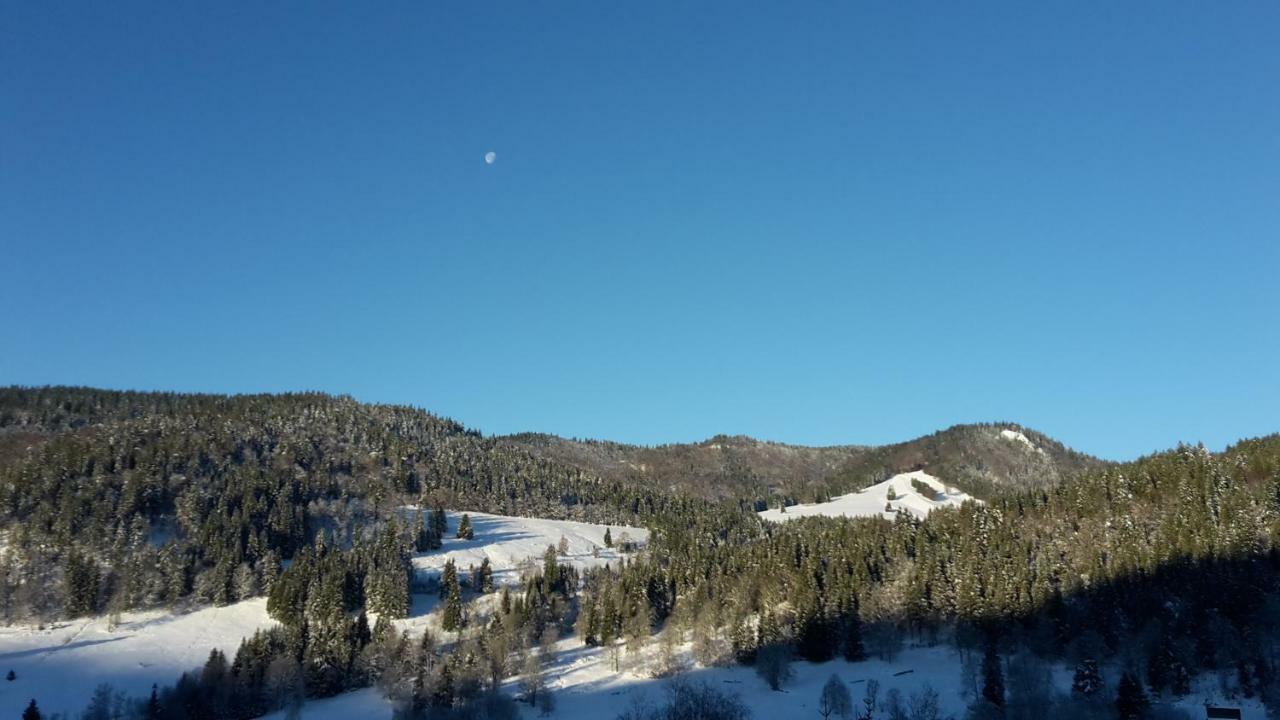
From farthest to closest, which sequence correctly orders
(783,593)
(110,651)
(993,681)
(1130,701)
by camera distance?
(783,593) < (110,651) < (993,681) < (1130,701)

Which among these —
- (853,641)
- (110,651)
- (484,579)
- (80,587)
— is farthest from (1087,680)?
(80,587)

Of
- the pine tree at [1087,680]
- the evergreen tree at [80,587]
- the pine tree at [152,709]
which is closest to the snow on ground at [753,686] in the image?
the pine tree at [1087,680]

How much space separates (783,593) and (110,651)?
11292 cm

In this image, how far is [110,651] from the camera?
487ft

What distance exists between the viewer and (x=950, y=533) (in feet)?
550

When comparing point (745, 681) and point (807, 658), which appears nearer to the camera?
point (745, 681)

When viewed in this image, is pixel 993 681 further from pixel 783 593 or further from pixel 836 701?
pixel 783 593

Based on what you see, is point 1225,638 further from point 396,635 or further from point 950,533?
point 396,635

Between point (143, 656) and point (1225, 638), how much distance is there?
157562mm

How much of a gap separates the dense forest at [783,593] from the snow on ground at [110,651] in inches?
219

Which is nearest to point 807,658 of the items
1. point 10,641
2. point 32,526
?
point 10,641

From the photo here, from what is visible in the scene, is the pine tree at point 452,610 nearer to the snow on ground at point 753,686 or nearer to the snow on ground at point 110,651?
the snow on ground at point 753,686

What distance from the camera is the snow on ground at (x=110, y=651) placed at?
433 ft

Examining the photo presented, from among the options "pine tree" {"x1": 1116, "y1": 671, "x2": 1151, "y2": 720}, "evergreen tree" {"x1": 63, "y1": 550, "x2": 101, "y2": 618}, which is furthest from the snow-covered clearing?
"pine tree" {"x1": 1116, "y1": 671, "x2": 1151, "y2": 720}
